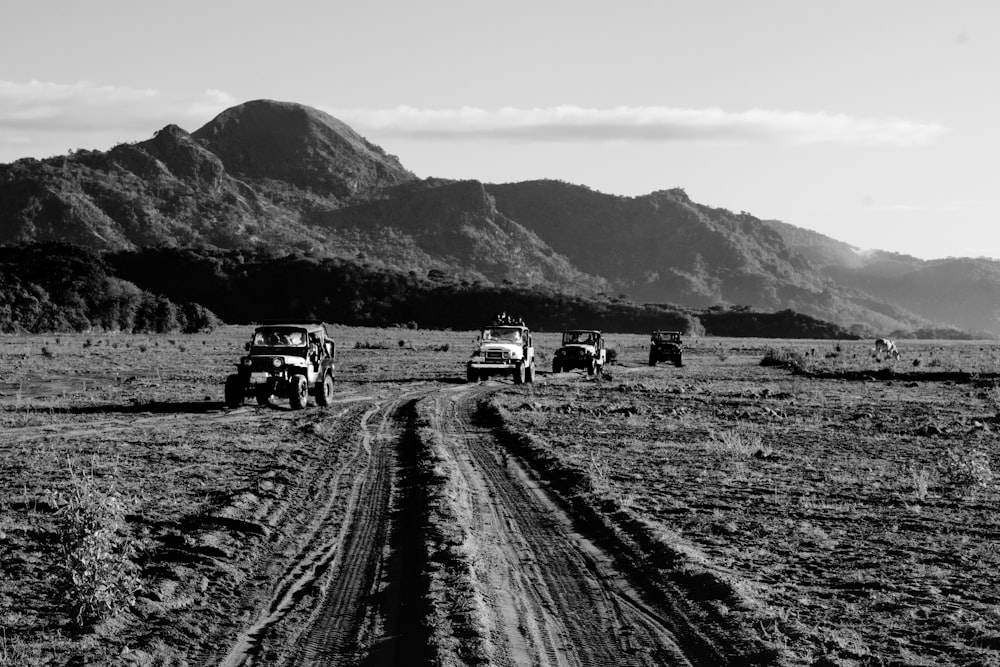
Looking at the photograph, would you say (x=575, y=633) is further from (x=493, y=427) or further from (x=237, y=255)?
(x=237, y=255)

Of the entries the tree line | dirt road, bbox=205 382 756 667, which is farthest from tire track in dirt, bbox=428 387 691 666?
the tree line

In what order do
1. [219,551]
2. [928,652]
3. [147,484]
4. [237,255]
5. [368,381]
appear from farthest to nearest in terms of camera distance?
[237,255]
[368,381]
[147,484]
[219,551]
[928,652]

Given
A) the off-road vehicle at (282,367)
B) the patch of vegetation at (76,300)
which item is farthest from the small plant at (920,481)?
the patch of vegetation at (76,300)

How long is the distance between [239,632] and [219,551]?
104 inches

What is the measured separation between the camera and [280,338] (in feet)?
90.9

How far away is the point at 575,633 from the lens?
893 cm

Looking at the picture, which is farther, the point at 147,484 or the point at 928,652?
the point at 147,484

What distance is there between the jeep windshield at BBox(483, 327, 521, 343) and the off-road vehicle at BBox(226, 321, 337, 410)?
13067 mm

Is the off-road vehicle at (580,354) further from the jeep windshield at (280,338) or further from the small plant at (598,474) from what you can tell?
the small plant at (598,474)

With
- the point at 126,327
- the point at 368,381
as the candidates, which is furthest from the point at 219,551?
the point at 126,327

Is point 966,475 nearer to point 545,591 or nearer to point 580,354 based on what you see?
point 545,591

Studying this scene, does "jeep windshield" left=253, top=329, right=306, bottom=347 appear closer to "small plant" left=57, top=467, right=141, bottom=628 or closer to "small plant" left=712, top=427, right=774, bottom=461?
"small plant" left=712, top=427, right=774, bottom=461

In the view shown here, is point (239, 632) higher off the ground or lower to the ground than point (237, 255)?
lower

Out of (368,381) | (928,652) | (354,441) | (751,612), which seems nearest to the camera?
(928,652)
